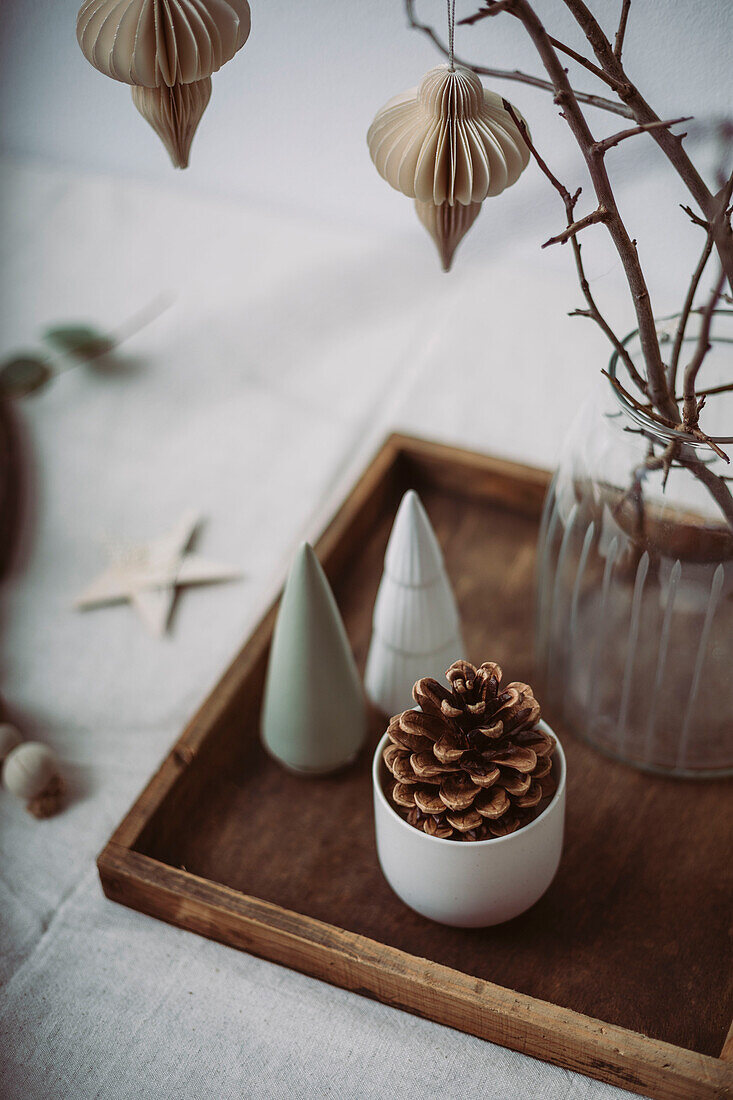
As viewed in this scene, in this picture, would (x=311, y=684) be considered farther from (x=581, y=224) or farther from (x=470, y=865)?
(x=581, y=224)


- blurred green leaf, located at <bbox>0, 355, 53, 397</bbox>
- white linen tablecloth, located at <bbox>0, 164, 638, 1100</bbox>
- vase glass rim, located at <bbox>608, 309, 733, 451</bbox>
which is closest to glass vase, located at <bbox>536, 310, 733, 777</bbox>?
Result: vase glass rim, located at <bbox>608, 309, 733, 451</bbox>

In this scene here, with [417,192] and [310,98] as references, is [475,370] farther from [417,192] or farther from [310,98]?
[417,192]

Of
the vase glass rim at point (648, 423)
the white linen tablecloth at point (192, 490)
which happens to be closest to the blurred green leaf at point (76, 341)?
the white linen tablecloth at point (192, 490)

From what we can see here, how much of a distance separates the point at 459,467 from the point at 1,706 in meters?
0.27

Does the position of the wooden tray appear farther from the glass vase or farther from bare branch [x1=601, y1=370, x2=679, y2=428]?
bare branch [x1=601, y1=370, x2=679, y2=428]

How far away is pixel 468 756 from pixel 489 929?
86 millimetres

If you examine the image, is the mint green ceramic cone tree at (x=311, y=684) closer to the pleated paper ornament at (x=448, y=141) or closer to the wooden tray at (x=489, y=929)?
the wooden tray at (x=489, y=929)

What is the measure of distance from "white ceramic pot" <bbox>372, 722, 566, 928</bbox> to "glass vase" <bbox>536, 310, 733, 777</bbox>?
72 mm

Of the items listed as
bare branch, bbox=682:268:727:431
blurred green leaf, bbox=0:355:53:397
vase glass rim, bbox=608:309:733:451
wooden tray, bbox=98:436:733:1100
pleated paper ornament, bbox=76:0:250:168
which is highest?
pleated paper ornament, bbox=76:0:250:168

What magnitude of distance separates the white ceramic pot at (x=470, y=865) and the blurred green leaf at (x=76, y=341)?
41 cm

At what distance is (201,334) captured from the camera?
714mm

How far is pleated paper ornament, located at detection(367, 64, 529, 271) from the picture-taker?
0.33 metres

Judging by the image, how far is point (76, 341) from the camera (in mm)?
687

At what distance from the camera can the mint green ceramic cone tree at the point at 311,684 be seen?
42cm
